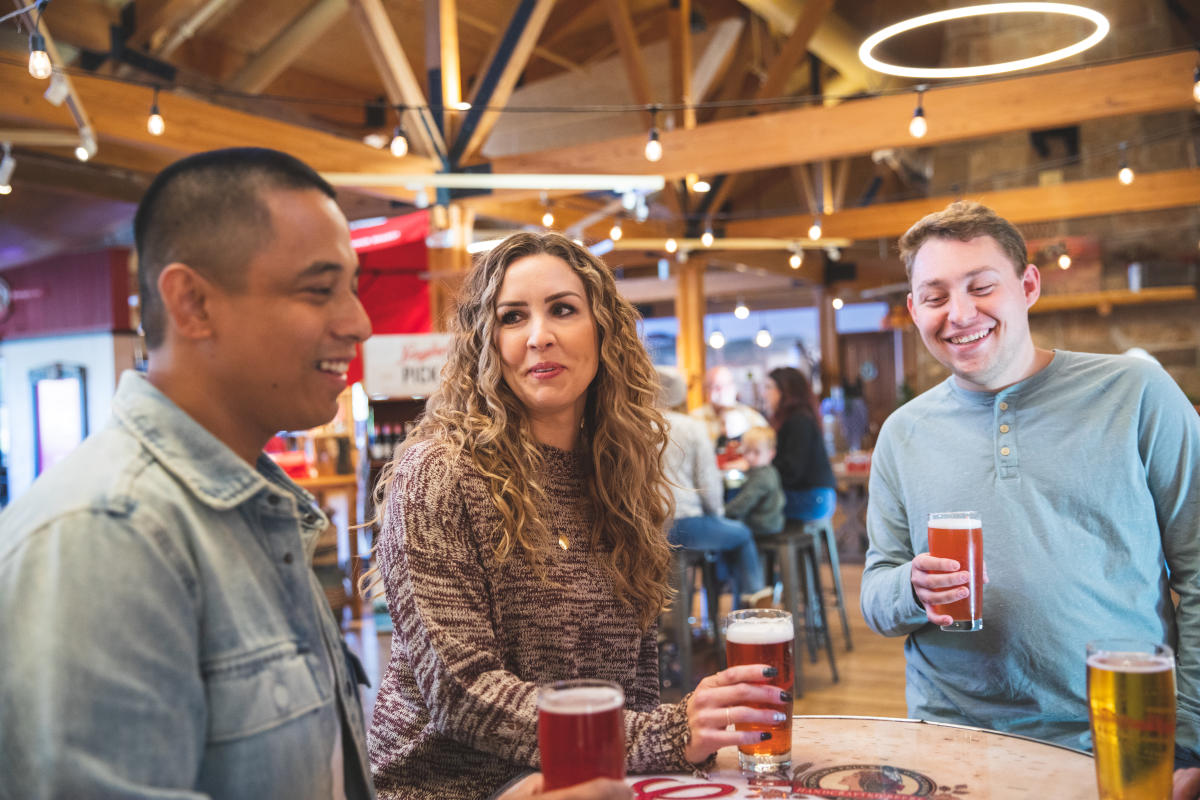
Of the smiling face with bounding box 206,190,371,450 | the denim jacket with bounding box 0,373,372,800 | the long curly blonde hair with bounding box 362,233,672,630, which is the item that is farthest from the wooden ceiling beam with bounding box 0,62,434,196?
the denim jacket with bounding box 0,373,372,800

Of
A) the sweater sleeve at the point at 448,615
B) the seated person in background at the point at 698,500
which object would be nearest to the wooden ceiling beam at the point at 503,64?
the seated person in background at the point at 698,500

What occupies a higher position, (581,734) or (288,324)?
(288,324)

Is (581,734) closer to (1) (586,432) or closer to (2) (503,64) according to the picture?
(1) (586,432)

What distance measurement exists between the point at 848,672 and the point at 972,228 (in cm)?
387

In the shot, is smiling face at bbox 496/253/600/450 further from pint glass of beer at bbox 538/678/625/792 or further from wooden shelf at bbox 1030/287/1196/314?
wooden shelf at bbox 1030/287/1196/314

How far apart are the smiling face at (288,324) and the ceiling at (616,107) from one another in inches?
169

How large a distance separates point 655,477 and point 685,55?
733cm

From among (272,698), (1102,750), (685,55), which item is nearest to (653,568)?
(1102,750)

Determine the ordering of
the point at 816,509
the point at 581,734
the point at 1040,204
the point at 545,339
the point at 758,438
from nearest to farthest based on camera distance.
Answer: the point at 581,734
the point at 545,339
the point at 758,438
the point at 816,509
the point at 1040,204

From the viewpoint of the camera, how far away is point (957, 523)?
161 cm

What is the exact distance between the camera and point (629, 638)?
A: 65.4 inches

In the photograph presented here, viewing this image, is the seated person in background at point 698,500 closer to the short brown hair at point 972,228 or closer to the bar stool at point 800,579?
the bar stool at point 800,579

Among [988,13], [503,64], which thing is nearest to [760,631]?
[988,13]

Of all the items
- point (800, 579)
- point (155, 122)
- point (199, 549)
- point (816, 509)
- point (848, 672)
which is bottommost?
point (848, 672)
